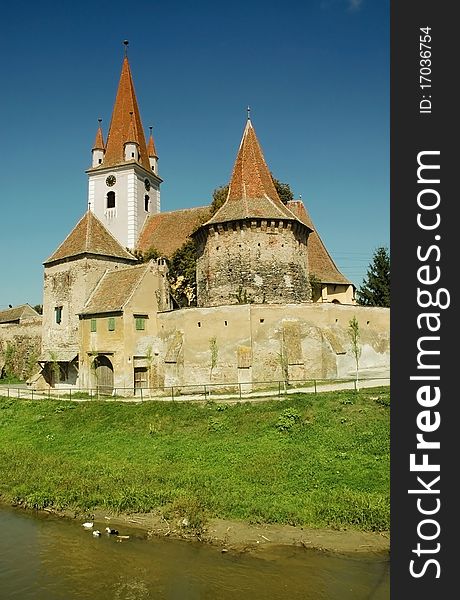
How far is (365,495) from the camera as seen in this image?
14.1 meters

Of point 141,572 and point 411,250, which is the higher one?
point 411,250

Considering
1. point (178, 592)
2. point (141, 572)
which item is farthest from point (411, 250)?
point (141, 572)

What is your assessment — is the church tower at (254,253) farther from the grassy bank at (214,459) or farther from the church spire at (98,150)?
the church spire at (98,150)

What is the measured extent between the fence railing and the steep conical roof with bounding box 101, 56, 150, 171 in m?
24.4

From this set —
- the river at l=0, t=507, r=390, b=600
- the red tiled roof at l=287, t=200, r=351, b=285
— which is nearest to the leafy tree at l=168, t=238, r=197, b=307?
the red tiled roof at l=287, t=200, r=351, b=285

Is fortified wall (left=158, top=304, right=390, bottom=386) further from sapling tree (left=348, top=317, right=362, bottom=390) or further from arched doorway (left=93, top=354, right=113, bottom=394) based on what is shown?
arched doorway (left=93, top=354, right=113, bottom=394)

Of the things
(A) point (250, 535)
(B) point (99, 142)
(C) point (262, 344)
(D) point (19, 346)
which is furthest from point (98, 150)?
(A) point (250, 535)

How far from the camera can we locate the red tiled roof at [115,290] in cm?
2886

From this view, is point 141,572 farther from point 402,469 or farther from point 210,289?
point 210,289

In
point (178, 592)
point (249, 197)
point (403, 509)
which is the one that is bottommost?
point (178, 592)

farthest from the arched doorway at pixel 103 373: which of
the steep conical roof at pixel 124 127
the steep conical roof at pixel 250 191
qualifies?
the steep conical roof at pixel 124 127

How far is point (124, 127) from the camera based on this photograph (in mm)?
47281

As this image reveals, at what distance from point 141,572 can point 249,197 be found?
24.4 meters

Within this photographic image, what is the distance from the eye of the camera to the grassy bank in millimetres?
14070
